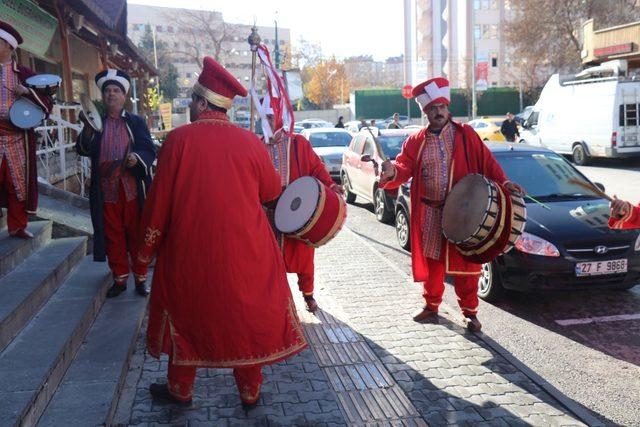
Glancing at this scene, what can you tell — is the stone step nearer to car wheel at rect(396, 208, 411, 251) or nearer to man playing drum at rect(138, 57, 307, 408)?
man playing drum at rect(138, 57, 307, 408)

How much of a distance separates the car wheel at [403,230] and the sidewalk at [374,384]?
2803 mm

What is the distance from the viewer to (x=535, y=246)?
5711 millimetres

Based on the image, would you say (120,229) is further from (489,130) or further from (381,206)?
(489,130)

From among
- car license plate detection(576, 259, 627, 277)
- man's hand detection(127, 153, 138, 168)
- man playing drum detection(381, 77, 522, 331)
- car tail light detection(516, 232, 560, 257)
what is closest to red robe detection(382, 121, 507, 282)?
man playing drum detection(381, 77, 522, 331)

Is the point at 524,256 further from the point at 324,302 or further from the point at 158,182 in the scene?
the point at 158,182

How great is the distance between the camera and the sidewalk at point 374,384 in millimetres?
3746

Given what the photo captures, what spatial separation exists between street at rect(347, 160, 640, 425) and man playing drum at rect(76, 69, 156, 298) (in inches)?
104

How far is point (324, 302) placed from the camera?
611 centimetres

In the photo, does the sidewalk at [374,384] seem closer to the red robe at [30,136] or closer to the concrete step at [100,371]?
the concrete step at [100,371]

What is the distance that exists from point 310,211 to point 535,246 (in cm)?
248

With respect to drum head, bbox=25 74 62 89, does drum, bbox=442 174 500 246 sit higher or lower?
lower

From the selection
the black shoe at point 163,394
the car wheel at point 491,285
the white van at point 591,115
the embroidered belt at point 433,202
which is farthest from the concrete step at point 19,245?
the white van at point 591,115

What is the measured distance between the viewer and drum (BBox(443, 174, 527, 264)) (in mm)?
4586

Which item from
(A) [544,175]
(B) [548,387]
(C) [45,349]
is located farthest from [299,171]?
Result: (A) [544,175]
